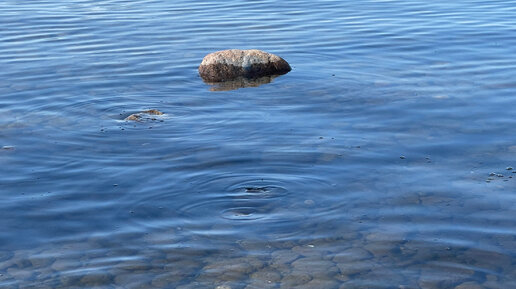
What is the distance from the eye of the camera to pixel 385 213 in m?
8.95

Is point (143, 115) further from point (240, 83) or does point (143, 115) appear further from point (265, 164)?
point (265, 164)

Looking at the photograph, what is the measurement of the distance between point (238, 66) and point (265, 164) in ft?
16.8

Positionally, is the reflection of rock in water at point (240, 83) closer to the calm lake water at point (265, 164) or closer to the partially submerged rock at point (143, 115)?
the calm lake water at point (265, 164)

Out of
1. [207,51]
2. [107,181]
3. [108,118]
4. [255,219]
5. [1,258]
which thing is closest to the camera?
[1,258]

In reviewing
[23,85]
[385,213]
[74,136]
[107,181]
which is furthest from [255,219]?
[23,85]

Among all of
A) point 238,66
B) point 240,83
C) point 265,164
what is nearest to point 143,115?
point 240,83

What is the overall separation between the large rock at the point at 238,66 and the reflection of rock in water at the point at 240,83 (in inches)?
5.7

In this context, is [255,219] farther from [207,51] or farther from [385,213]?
[207,51]

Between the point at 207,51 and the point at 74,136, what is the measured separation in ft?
20.3

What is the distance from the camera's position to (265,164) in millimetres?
10438

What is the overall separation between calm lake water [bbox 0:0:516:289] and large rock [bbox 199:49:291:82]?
42cm

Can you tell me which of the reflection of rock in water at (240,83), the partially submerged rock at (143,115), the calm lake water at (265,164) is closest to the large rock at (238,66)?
the reflection of rock in water at (240,83)

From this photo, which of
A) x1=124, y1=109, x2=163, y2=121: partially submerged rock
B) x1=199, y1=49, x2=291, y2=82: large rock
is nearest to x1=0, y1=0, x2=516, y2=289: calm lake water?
x1=124, y1=109, x2=163, y2=121: partially submerged rock

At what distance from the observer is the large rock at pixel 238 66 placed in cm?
A: 1515
